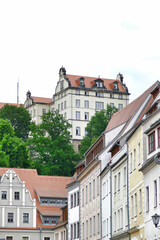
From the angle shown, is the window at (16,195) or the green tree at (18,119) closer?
the window at (16,195)

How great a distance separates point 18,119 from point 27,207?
56818 millimetres

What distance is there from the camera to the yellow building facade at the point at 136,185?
116 feet

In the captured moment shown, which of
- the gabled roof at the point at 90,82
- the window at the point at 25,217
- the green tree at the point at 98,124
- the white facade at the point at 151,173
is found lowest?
the white facade at the point at 151,173

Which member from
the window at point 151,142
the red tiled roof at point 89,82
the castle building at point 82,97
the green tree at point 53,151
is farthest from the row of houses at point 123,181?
the red tiled roof at point 89,82

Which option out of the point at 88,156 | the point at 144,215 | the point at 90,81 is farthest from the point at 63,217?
the point at 90,81

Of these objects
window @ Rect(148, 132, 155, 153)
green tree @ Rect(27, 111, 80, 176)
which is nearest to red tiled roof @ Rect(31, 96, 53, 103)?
green tree @ Rect(27, 111, 80, 176)

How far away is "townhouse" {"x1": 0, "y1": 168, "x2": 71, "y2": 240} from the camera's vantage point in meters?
78.5

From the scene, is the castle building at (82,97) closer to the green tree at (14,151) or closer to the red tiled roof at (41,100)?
the red tiled roof at (41,100)

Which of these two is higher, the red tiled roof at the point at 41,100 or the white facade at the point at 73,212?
the red tiled roof at the point at 41,100

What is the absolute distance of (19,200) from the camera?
81.1m

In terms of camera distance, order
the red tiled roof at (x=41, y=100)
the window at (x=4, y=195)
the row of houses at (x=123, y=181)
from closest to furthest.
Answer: the row of houses at (x=123, y=181)
the window at (x=4, y=195)
the red tiled roof at (x=41, y=100)

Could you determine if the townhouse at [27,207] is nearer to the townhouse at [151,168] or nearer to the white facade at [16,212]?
the white facade at [16,212]

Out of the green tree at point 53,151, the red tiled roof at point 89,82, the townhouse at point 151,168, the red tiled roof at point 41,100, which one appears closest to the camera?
the townhouse at point 151,168

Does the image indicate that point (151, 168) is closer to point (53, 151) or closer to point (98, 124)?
point (53, 151)
